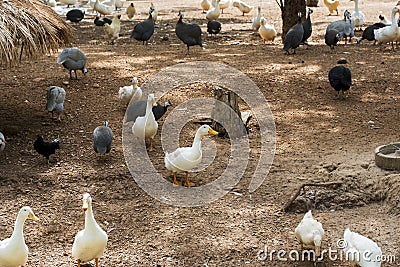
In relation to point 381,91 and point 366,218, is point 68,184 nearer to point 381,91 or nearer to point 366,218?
point 366,218

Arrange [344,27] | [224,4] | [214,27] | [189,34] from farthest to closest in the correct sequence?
[224,4] < [214,27] < [344,27] < [189,34]

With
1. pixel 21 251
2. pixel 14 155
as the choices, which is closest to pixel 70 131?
pixel 14 155

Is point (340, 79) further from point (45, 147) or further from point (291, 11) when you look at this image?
point (291, 11)

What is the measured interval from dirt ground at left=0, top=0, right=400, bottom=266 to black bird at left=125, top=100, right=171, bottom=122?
28 centimetres

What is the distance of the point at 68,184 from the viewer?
22.7 ft

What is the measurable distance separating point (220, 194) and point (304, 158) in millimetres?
1201

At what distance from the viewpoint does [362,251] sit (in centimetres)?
498

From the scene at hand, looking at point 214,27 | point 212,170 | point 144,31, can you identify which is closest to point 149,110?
point 212,170

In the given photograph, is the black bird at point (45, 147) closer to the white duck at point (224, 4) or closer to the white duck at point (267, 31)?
the white duck at point (267, 31)

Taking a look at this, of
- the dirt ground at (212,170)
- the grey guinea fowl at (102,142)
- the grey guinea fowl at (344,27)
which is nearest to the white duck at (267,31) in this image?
the grey guinea fowl at (344,27)

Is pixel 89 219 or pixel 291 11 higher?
pixel 291 11

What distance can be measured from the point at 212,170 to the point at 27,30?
2669 millimetres

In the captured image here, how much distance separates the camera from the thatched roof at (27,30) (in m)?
7.60

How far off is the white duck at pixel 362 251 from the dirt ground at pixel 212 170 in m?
0.35
